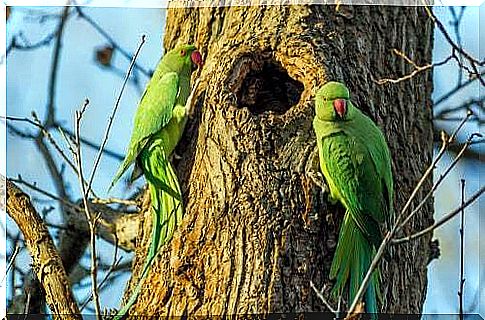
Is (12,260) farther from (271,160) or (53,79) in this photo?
(271,160)

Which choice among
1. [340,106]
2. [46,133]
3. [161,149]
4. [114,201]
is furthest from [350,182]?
[46,133]

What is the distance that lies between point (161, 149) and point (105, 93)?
0.23 m

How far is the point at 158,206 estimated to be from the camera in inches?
50.0

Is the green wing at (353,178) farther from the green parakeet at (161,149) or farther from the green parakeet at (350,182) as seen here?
the green parakeet at (161,149)

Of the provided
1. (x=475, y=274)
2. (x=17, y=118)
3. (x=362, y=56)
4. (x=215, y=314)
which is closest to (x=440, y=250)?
(x=475, y=274)

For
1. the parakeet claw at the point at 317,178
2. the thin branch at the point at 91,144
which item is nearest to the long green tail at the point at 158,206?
the thin branch at the point at 91,144

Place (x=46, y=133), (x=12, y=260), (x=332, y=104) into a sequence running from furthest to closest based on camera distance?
(x=46, y=133) < (x=12, y=260) < (x=332, y=104)

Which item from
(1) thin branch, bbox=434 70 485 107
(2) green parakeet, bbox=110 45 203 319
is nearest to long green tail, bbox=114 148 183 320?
(2) green parakeet, bbox=110 45 203 319

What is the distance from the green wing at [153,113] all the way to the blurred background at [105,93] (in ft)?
0.34

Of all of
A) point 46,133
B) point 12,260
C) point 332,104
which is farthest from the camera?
point 46,133

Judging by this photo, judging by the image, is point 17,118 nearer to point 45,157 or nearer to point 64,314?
point 45,157

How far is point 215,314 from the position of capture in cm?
116

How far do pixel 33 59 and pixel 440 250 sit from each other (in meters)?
0.82

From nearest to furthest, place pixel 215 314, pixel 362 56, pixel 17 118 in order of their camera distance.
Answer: pixel 215 314
pixel 362 56
pixel 17 118
